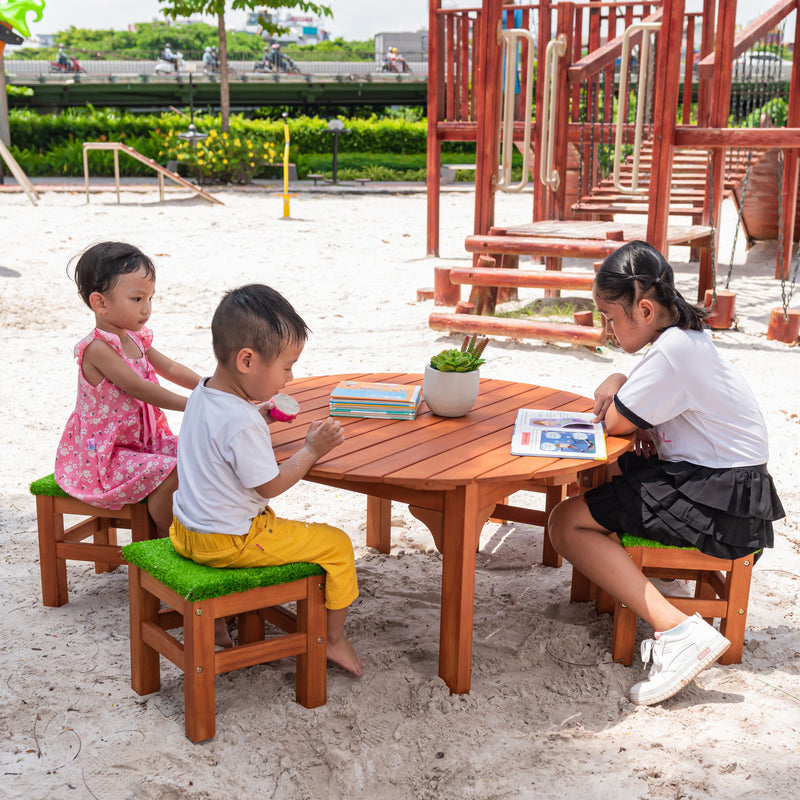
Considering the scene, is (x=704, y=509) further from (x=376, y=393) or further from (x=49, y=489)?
(x=49, y=489)

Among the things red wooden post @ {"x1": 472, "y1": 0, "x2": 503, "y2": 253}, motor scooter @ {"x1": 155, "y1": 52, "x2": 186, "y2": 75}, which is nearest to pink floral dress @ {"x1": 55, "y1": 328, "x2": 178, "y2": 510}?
red wooden post @ {"x1": 472, "y1": 0, "x2": 503, "y2": 253}

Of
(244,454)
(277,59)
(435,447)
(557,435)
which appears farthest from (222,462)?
(277,59)

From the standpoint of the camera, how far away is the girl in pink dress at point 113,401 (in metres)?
3.07

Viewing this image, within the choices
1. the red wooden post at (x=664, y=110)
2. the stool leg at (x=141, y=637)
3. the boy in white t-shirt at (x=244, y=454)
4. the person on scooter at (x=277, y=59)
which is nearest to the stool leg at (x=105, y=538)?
the stool leg at (x=141, y=637)

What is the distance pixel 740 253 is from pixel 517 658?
970cm

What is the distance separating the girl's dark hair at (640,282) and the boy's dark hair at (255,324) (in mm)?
942

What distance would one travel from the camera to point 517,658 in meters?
2.90

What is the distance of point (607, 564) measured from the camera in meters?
2.78

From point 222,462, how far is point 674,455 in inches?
52.6

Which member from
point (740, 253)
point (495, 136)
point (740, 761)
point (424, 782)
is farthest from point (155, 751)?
point (740, 253)

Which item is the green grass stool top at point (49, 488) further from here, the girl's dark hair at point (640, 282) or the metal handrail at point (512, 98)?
the metal handrail at point (512, 98)

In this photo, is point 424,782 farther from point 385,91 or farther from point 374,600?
point 385,91

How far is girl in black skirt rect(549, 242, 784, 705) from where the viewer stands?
8.89ft

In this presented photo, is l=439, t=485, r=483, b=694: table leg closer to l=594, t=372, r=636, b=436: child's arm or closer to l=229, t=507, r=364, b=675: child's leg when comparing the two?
l=229, t=507, r=364, b=675: child's leg
